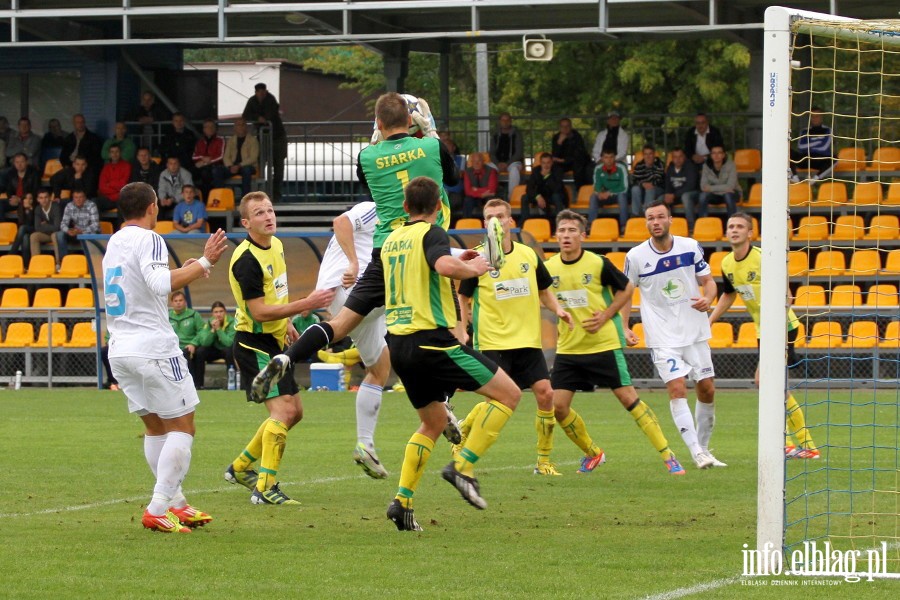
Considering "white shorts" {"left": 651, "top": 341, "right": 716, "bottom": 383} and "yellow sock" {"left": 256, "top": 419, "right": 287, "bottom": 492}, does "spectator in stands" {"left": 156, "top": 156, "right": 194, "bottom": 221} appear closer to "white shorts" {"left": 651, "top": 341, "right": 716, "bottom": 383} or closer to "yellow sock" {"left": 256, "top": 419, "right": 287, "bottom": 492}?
"white shorts" {"left": 651, "top": 341, "right": 716, "bottom": 383}

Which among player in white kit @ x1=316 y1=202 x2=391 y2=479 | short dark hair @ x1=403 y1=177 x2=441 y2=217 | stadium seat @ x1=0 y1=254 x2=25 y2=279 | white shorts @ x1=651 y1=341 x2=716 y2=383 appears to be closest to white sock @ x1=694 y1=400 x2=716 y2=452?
white shorts @ x1=651 y1=341 x2=716 y2=383

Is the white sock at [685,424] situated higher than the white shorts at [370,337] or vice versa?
the white shorts at [370,337]

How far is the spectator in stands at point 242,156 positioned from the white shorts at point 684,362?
15.7 meters

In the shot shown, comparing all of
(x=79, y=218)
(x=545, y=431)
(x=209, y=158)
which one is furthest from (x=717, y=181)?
(x=545, y=431)

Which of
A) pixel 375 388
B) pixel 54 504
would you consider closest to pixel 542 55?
pixel 375 388

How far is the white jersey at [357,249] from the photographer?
32.7 ft

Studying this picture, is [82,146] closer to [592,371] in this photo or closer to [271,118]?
[271,118]

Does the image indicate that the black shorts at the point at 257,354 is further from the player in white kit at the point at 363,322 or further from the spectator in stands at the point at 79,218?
the spectator in stands at the point at 79,218

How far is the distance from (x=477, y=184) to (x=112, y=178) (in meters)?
7.02

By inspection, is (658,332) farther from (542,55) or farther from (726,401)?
(542,55)

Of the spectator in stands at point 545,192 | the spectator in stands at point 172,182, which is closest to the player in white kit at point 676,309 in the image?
the spectator in stands at point 545,192

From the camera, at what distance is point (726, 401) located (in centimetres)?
1850

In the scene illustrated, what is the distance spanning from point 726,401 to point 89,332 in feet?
34.9

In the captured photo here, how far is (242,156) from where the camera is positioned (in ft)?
86.0
